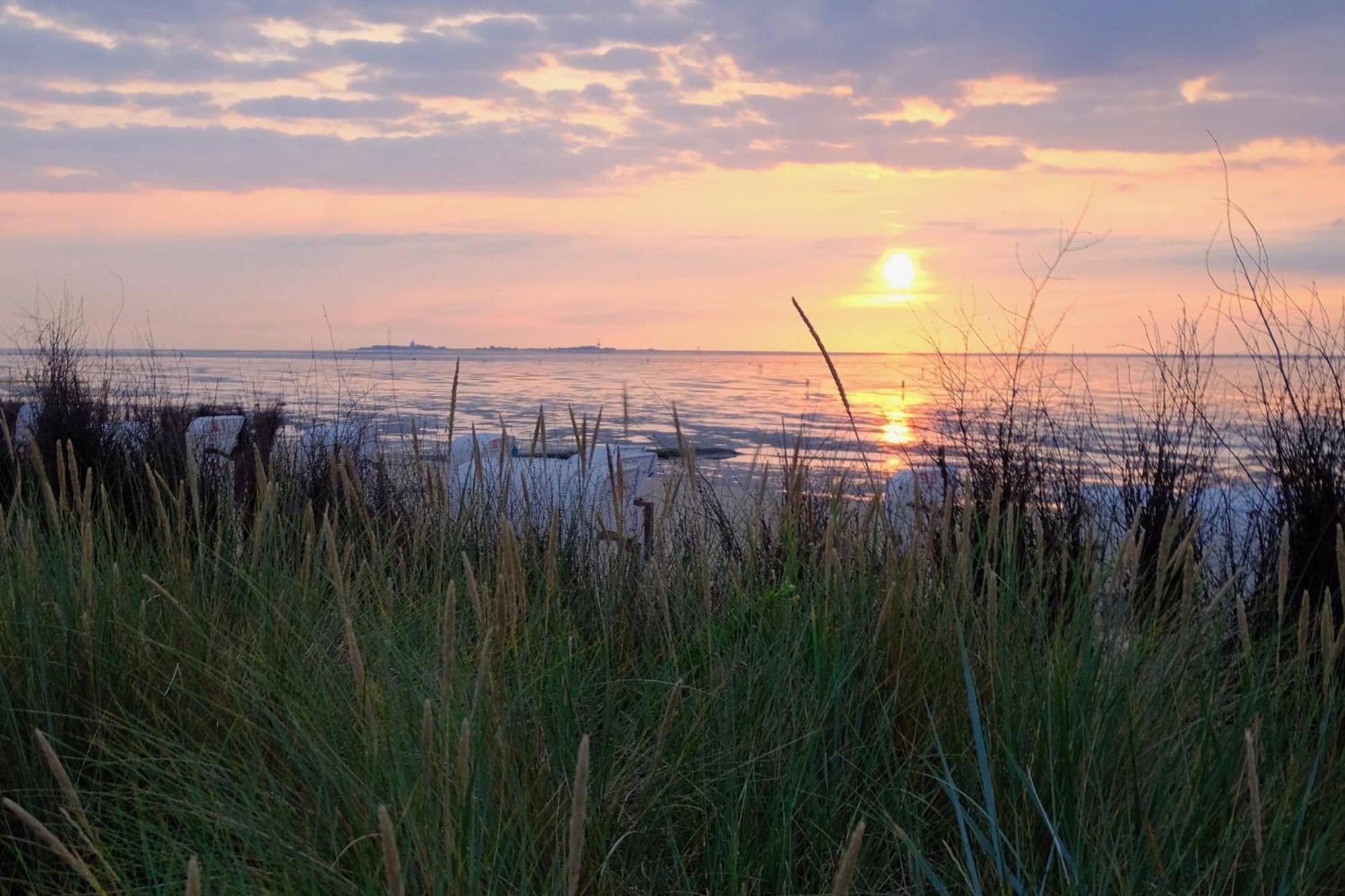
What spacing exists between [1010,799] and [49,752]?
4.63 ft

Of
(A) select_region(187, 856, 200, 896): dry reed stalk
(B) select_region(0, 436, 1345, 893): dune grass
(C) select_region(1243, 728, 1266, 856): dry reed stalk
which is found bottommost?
(B) select_region(0, 436, 1345, 893): dune grass

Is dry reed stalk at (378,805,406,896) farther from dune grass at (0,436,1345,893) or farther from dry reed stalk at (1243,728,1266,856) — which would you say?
dry reed stalk at (1243,728,1266,856)

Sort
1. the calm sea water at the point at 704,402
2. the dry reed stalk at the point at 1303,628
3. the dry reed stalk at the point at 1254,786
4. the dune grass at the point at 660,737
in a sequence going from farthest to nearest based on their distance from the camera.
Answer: the calm sea water at the point at 704,402
the dry reed stalk at the point at 1303,628
the dune grass at the point at 660,737
the dry reed stalk at the point at 1254,786

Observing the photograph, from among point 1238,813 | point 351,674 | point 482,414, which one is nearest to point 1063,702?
point 1238,813

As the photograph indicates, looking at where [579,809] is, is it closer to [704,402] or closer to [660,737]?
[660,737]

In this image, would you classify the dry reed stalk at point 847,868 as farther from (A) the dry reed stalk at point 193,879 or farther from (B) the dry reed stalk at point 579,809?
(A) the dry reed stalk at point 193,879

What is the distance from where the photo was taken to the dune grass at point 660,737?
62.6 inches

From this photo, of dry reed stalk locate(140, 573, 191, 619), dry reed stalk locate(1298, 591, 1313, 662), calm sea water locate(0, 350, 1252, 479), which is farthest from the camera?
calm sea water locate(0, 350, 1252, 479)

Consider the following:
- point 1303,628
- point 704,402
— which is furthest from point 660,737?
point 704,402

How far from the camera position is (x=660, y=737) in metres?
1.66

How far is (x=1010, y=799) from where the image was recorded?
179 centimetres

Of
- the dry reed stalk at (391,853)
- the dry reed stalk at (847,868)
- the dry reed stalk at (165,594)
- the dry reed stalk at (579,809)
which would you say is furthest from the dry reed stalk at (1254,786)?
the dry reed stalk at (165,594)

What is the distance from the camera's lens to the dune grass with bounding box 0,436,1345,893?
1.59m

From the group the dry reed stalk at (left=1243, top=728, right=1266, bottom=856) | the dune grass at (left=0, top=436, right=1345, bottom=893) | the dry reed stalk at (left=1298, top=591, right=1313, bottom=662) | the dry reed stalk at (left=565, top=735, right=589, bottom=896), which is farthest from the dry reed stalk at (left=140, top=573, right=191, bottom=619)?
the dry reed stalk at (left=1298, top=591, right=1313, bottom=662)
